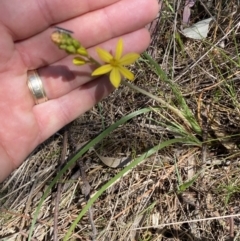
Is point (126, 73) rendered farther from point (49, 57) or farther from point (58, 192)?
point (58, 192)

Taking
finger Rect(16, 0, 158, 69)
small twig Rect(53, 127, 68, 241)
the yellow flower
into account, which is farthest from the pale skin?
the yellow flower

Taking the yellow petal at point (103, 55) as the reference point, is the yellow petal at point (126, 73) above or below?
below

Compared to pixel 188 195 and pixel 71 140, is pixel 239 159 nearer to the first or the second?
pixel 188 195

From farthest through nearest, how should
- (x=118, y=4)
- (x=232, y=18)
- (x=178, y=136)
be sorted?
(x=232, y=18) → (x=178, y=136) → (x=118, y=4)

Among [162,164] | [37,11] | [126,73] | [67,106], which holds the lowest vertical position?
[162,164]

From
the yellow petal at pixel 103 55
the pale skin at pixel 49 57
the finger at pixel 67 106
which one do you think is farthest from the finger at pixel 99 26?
the yellow petal at pixel 103 55

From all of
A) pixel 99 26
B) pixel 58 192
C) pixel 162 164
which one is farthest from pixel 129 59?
pixel 58 192

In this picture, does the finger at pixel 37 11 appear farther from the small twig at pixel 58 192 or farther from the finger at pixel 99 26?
the small twig at pixel 58 192

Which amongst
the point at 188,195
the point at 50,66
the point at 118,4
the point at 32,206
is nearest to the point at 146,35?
the point at 118,4
